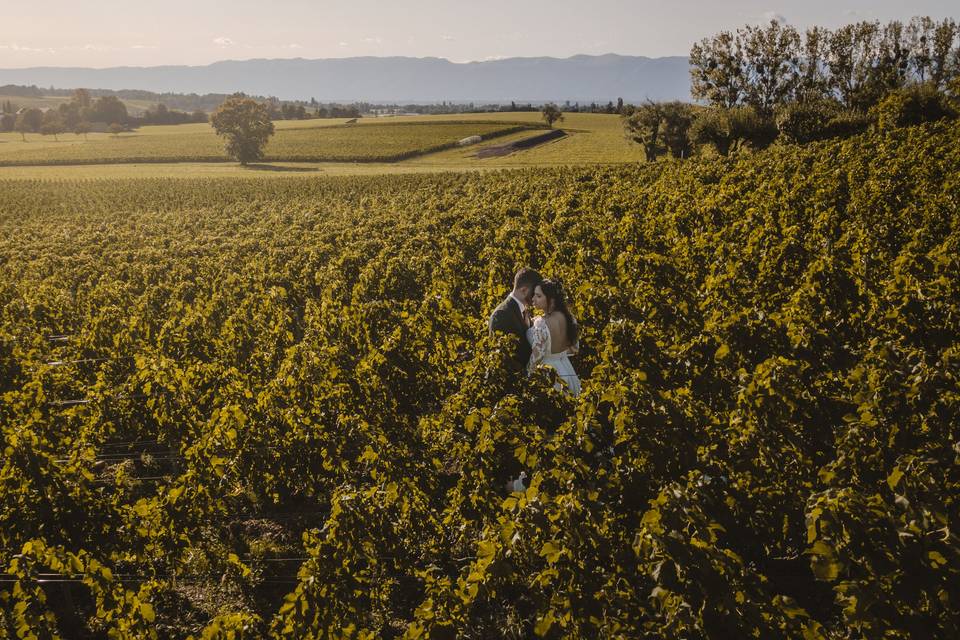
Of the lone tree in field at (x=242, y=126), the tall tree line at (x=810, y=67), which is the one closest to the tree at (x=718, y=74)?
the tall tree line at (x=810, y=67)

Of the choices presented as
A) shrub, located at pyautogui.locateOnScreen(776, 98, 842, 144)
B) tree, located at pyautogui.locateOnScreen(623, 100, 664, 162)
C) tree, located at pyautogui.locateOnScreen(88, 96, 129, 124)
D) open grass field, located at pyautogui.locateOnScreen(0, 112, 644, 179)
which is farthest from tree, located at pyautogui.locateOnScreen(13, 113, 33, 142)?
shrub, located at pyautogui.locateOnScreen(776, 98, 842, 144)

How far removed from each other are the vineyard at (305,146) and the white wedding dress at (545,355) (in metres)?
67.6

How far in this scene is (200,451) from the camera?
6812mm

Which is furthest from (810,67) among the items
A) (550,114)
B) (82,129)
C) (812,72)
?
(82,129)

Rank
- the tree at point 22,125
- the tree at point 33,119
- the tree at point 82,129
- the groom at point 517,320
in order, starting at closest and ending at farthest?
1. the groom at point 517,320
2. the tree at point 22,125
3. the tree at point 82,129
4. the tree at point 33,119

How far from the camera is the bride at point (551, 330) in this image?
22.4ft

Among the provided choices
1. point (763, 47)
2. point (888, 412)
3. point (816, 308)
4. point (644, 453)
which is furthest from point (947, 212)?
point (763, 47)

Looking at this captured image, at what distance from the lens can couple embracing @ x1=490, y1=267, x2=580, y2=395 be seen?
22.5 feet

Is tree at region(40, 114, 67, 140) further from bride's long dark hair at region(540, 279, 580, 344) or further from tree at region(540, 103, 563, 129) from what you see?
bride's long dark hair at region(540, 279, 580, 344)

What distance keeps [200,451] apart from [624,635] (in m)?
5.17

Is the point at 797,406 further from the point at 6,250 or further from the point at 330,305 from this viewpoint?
the point at 6,250

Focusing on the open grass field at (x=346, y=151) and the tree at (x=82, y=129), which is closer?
the open grass field at (x=346, y=151)

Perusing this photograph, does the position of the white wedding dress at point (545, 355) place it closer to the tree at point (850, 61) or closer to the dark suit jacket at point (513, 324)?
the dark suit jacket at point (513, 324)

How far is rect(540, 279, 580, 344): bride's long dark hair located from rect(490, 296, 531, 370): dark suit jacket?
0.41 metres
